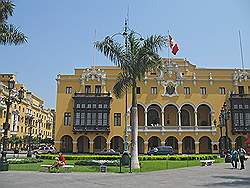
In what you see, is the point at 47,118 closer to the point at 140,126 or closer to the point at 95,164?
the point at 140,126

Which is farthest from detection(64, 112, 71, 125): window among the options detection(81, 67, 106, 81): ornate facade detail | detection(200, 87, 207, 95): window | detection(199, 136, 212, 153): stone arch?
detection(200, 87, 207, 95): window

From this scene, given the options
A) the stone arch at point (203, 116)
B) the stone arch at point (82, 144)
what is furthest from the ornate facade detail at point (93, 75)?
the stone arch at point (203, 116)

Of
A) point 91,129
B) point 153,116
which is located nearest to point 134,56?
point 91,129

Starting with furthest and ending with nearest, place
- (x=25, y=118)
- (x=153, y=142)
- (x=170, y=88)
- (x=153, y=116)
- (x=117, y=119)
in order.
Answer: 1. (x=25, y=118)
2. (x=153, y=116)
3. (x=153, y=142)
4. (x=170, y=88)
5. (x=117, y=119)

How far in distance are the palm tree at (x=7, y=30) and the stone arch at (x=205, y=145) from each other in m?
38.1

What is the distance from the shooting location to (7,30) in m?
22.2

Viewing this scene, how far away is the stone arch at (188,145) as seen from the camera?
5166 centimetres

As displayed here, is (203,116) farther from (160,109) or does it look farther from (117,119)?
(117,119)

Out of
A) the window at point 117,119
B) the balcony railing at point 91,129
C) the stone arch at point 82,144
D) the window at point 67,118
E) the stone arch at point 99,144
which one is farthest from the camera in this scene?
the stone arch at point 99,144

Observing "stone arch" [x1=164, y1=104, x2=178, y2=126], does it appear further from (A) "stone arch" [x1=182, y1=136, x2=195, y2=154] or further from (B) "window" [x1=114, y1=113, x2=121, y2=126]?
(B) "window" [x1=114, y1=113, x2=121, y2=126]

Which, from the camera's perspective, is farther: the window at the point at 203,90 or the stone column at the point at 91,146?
the window at the point at 203,90

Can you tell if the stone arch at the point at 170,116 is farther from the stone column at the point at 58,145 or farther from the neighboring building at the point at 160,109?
the stone column at the point at 58,145

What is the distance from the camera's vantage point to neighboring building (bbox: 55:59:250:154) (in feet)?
163

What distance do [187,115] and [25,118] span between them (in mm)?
42293
